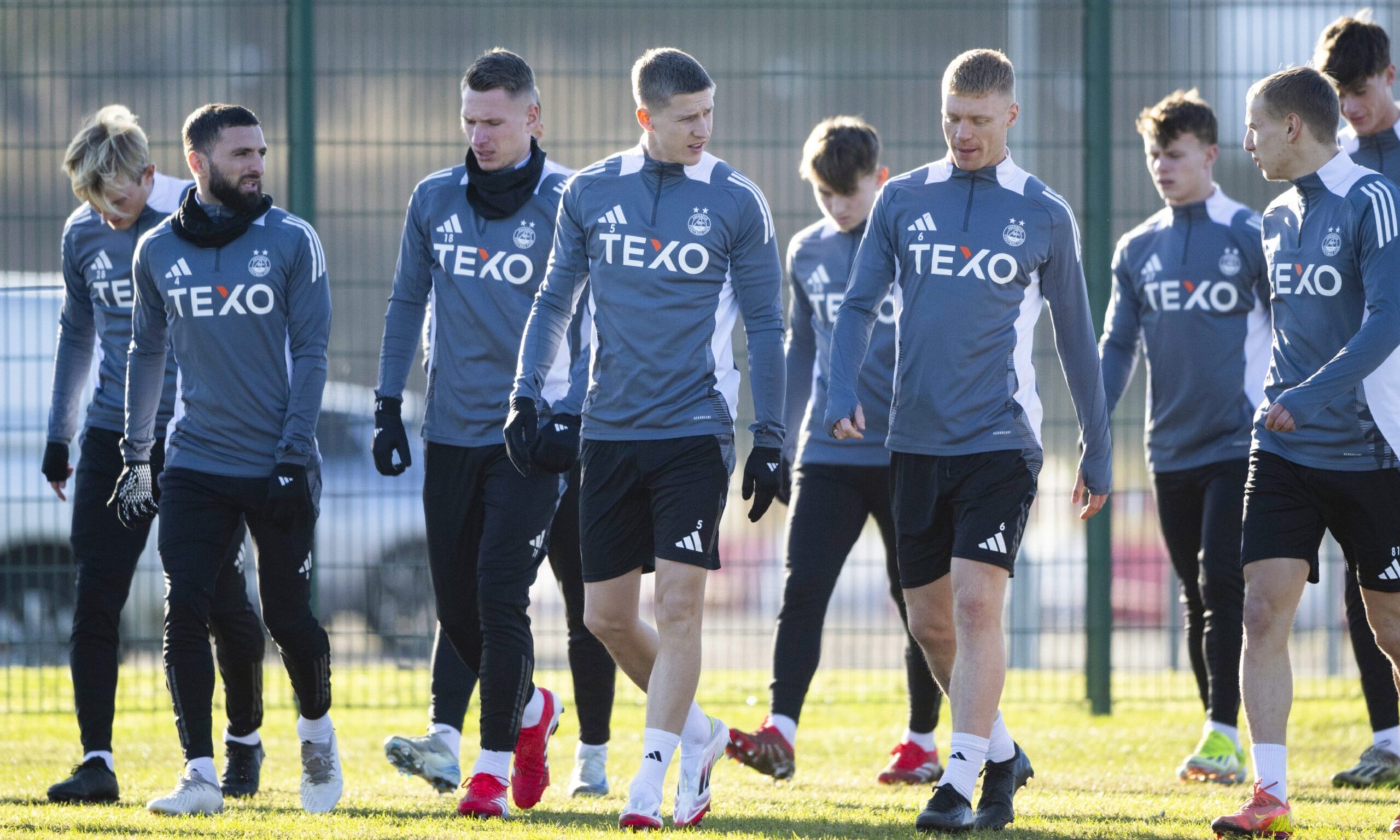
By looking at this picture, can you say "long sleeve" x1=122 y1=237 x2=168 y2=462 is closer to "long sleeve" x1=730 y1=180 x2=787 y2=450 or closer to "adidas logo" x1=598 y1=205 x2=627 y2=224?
"adidas logo" x1=598 y1=205 x2=627 y2=224

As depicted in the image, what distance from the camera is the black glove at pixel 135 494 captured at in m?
5.68

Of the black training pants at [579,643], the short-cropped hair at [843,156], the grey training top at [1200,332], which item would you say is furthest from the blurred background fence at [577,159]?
the black training pants at [579,643]

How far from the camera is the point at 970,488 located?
4949mm

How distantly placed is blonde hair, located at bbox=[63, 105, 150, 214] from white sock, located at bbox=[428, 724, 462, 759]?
7.23 ft

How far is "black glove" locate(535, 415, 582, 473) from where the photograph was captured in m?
5.04

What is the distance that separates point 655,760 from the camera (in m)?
4.80

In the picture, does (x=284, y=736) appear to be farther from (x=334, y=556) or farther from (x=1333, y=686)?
(x=1333, y=686)

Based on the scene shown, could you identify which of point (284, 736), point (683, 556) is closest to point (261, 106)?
point (284, 736)

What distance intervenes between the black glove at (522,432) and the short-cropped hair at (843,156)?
197 centimetres

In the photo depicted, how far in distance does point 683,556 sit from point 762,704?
370 centimetres

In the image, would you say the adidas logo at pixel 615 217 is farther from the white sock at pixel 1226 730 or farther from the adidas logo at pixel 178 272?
the white sock at pixel 1226 730

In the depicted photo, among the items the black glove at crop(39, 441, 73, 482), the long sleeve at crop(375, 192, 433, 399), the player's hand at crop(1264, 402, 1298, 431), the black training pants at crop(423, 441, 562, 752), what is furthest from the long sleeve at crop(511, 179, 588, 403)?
the black glove at crop(39, 441, 73, 482)

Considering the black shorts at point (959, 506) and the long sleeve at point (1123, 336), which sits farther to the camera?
the long sleeve at point (1123, 336)

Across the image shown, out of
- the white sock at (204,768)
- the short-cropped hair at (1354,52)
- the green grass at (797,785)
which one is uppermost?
the short-cropped hair at (1354,52)
